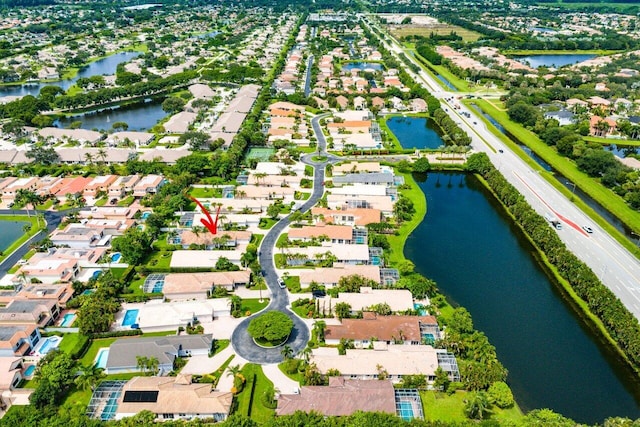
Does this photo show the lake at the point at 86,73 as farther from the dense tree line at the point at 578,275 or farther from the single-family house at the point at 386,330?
the single-family house at the point at 386,330

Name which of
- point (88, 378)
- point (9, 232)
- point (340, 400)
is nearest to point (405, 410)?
point (340, 400)

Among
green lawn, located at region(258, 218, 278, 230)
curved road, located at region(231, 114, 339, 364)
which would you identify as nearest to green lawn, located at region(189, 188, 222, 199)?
green lawn, located at region(258, 218, 278, 230)

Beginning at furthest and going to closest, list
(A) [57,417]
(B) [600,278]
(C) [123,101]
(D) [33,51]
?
(D) [33,51] → (C) [123,101] → (B) [600,278] → (A) [57,417]

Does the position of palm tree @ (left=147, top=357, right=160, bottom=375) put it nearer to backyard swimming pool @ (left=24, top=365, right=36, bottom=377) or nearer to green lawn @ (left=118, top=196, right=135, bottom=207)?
backyard swimming pool @ (left=24, top=365, right=36, bottom=377)

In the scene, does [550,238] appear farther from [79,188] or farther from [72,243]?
[79,188]

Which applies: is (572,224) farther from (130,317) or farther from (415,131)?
(130,317)

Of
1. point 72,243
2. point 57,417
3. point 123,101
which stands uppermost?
point 57,417

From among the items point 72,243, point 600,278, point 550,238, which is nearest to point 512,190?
point 550,238

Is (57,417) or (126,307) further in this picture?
(126,307)
